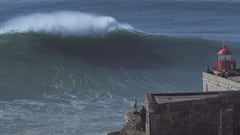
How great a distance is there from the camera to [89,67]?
101ft

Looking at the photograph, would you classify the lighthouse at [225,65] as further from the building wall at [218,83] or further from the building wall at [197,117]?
the building wall at [197,117]

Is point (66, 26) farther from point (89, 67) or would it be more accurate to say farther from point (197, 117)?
point (197, 117)

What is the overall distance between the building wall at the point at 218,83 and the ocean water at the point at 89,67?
276cm

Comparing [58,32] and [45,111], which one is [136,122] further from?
[58,32]

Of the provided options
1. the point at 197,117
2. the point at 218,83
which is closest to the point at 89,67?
the point at 218,83

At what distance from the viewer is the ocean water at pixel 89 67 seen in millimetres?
22531

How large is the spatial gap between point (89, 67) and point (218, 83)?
11299 millimetres

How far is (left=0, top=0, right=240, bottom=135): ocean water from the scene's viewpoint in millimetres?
22531

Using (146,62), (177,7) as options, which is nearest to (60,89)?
(146,62)

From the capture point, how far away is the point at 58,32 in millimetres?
36469

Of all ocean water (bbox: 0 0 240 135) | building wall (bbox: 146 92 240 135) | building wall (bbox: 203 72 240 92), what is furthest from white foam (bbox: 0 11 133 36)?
building wall (bbox: 146 92 240 135)

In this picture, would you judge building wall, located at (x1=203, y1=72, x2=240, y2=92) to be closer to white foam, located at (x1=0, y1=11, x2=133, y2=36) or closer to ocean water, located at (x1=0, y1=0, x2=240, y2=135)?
ocean water, located at (x1=0, y1=0, x2=240, y2=135)

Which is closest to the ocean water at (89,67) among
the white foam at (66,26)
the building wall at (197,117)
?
the white foam at (66,26)

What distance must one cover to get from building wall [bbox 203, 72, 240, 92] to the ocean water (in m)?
2.76
